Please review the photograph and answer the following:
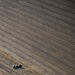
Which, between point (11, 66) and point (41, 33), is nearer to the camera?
point (11, 66)

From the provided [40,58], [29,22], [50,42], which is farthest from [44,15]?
[40,58]

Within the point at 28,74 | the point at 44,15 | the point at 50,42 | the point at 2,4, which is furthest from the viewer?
the point at 2,4

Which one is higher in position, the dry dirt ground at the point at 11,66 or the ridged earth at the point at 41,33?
the ridged earth at the point at 41,33

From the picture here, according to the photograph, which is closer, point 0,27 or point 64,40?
point 64,40

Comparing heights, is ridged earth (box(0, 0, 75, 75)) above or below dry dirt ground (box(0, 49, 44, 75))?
above

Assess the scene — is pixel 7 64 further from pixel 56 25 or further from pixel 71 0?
pixel 71 0

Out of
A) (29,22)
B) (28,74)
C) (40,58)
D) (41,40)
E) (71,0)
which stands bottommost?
(28,74)

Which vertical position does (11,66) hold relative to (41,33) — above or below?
below

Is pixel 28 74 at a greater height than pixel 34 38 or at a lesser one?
lesser
